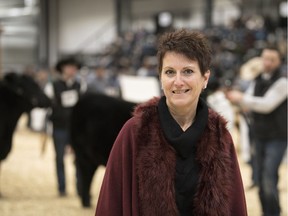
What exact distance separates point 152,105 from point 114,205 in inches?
17.6

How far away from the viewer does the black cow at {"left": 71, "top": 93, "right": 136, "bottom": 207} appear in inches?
213

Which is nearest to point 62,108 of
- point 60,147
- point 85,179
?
point 60,147

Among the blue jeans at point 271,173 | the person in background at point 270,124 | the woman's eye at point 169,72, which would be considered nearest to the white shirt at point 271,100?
the person in background at point 270,124

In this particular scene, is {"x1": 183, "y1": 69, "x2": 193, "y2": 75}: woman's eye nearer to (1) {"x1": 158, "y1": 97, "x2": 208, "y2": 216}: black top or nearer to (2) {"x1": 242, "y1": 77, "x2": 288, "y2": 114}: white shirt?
(1) {"x1": 158, "y1": 97, "x2": 208, "y2": 216}: black top

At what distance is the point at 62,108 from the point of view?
6688mm

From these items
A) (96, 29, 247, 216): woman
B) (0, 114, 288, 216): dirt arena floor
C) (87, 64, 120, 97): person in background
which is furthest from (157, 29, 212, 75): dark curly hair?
(87, 64, 120, 97): person in background

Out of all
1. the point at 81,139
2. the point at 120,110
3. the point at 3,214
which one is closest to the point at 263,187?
the point at 120,110

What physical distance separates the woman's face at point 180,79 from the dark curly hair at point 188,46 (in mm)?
20

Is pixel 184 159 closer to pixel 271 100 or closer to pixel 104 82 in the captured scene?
pixel 271 100

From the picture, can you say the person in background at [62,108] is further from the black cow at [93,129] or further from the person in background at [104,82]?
the person in background at [104,82]

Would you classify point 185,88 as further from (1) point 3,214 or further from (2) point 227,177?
(1) point 3,214

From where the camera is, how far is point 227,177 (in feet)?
6.97

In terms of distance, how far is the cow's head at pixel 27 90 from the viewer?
6745 millimetres

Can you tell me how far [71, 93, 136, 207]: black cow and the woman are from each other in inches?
124
